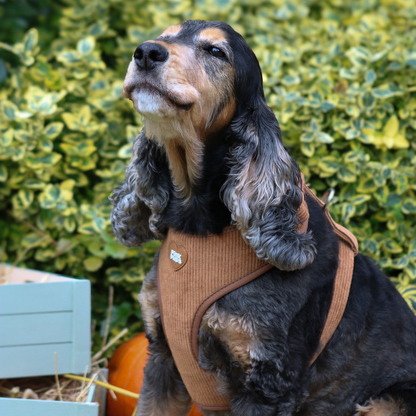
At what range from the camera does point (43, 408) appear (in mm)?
2357

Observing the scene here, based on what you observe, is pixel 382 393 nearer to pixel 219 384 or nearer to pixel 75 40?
pixel 219 384

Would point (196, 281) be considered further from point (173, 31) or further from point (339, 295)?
point (173, 31)

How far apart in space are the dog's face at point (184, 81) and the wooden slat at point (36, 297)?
1.16 meters

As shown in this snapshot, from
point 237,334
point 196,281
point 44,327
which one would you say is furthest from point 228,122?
point 44,327

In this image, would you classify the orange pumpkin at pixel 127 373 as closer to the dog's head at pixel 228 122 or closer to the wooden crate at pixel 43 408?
the wooden crate at pixel 43 408

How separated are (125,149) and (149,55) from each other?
5.85ft

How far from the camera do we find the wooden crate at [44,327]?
2820 millimetres

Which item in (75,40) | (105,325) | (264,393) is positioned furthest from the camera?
(75,40)

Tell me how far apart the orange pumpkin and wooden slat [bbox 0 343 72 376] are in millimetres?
372

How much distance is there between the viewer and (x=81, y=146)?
3.73 metres

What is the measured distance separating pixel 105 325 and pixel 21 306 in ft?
2.84

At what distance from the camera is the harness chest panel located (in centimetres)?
212

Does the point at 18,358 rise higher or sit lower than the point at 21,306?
lower

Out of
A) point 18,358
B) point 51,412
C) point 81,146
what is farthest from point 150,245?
point 51,412
